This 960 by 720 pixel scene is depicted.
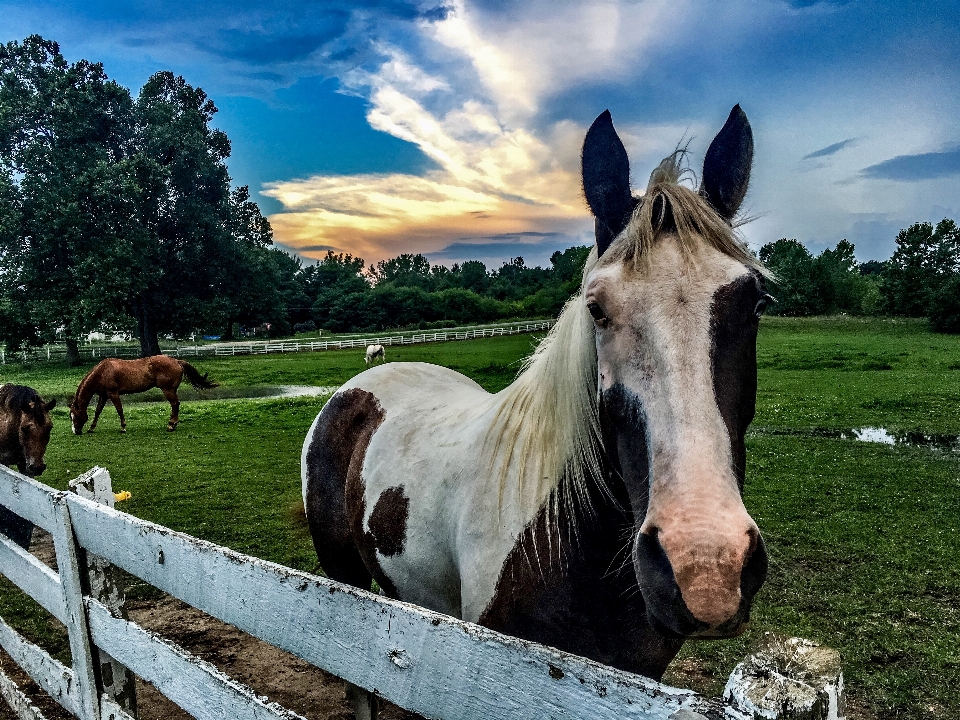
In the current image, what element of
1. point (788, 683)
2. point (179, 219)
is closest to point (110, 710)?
point (788, 683)

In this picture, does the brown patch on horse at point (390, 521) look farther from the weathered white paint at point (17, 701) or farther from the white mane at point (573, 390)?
the weathered white paint at point (17, 701)

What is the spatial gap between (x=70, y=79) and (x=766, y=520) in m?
28.9

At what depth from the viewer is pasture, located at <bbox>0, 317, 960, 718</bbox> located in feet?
11.9

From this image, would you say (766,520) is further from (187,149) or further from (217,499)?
(187,149)

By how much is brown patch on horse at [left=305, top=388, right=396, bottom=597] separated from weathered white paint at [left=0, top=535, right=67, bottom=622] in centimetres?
126

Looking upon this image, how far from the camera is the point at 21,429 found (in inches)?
A: 187

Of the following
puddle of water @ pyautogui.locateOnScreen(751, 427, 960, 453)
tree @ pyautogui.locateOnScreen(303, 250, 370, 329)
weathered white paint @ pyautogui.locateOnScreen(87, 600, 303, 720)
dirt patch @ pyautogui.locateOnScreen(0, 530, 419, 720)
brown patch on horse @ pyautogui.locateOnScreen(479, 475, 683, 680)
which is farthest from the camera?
tree @ pyautogui.locateOnScreen(303, 250, 370, 329)

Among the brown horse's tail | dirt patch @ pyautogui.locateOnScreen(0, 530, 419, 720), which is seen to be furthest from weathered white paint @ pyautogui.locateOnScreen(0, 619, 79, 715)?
the brown horse's tail

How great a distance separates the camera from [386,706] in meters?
3.35

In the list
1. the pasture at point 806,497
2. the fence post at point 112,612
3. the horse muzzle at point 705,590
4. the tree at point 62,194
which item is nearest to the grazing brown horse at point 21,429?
the pasture at point 806,497

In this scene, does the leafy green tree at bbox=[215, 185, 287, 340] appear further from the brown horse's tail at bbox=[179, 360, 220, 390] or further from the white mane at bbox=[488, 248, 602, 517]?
the white mane at bbox=[488, 248, 602, 517]

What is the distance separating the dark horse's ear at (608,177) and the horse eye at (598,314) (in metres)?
0.33

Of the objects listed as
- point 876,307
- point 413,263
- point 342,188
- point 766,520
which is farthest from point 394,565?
point 413,263

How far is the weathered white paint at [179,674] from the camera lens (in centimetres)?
118
